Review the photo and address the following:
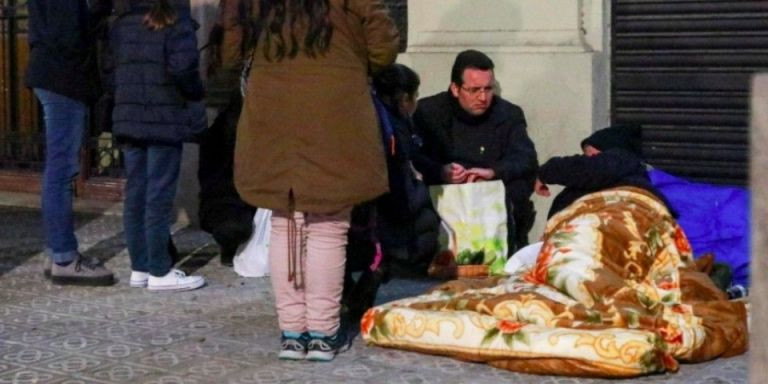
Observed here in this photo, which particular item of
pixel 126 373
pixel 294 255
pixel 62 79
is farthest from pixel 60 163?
pixel 294 255

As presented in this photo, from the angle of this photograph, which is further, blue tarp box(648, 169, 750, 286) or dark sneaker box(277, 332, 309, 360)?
blue tarp box(648, 169, 750, 286)

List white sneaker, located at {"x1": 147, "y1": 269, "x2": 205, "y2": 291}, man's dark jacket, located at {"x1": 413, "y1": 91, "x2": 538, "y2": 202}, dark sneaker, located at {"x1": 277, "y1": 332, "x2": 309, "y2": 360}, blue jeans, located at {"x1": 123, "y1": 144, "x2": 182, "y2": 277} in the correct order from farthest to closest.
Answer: man's dark jacket, located at {"x1": 413, "y1": 91, "x2": 538, "y2": 202} → white sneaker, located at {"x1": 147, "y1": 269, "x2": 205, "y2": 291} → blue jeans, located at {"x1": 123, "y1": 144, "x2": 182, "y2": 277} → dark sneaker, located at {"x1": 277, "y1": 332, "x2": 309, "y2": 360}

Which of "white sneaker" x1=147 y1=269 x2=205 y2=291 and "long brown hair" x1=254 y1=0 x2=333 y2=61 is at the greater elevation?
"long brown hair" x1=254 y1=0 x2=333 y2=61

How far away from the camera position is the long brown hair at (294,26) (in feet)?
16.1

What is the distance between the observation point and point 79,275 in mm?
6703

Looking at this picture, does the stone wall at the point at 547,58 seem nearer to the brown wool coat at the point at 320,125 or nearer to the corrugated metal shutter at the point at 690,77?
the corrugated metal shutter at the point at 690,77

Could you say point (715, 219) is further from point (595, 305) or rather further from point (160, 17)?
point (160, 17)

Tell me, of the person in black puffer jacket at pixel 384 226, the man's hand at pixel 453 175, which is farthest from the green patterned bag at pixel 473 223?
the person in black puffer jacket at pixel 384 226

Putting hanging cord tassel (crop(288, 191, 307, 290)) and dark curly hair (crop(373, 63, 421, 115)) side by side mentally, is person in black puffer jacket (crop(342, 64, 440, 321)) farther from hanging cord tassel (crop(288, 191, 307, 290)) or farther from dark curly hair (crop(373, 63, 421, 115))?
hanging cord tassel (crop(288, 191, 307, 290))

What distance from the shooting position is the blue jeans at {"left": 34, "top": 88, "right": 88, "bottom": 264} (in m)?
6.43

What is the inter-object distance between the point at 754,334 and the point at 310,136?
9.01 ft

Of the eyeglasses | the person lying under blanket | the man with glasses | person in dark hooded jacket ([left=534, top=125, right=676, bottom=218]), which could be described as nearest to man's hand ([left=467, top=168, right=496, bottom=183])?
the man with glasses

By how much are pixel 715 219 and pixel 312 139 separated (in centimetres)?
243

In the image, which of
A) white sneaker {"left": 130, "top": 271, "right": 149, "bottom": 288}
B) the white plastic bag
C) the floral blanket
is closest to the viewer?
the floral blanket
